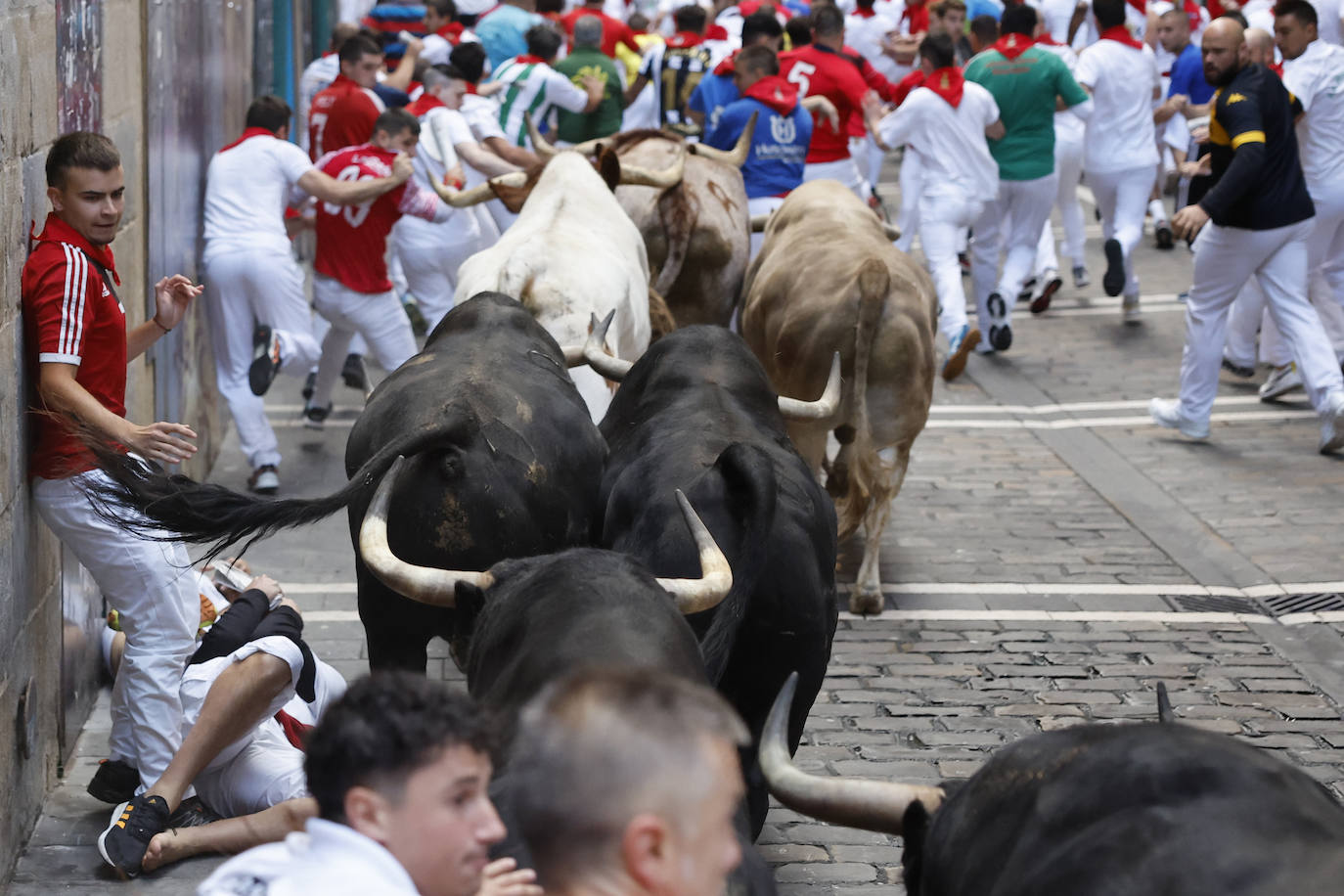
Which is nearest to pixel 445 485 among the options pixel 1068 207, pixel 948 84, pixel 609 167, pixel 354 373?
pixel 609 167

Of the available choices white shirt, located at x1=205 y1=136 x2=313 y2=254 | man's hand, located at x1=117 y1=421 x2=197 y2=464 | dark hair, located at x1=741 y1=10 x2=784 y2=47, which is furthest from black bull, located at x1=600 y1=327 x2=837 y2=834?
dark hair, located at x1=741 y1=10 x2=784 y2=47

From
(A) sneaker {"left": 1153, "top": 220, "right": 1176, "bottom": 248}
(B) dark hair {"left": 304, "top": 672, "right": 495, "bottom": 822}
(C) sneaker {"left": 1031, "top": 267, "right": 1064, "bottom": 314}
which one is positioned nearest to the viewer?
(B) dark hair {"left": 304, "top": 672, "right": 495, "bottom": 822}

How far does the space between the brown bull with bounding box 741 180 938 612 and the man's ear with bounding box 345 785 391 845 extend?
5171 mm

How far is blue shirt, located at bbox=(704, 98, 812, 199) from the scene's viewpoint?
36.9 feet

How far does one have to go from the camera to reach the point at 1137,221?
13703 millimetres

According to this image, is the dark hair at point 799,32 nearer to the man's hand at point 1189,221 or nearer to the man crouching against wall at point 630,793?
the man's hand at point 1189,221

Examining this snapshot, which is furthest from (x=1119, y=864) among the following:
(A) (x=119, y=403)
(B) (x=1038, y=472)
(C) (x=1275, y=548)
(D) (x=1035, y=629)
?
(B) (x=1038, y=472)

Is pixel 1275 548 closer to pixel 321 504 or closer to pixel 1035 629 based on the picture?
pixel 1035 629

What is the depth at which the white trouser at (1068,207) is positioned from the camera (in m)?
14.0

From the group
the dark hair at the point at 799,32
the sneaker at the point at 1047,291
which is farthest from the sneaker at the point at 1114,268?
the dark hair at the point at 799,32

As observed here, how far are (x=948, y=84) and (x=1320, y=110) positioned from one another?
2.75 m

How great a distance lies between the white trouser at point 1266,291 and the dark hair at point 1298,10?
1.47 meters

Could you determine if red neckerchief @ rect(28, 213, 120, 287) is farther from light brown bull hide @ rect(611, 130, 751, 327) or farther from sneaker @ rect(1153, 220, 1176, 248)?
sneaker @ rect(1153, 220, 1176, 248)

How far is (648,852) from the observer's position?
197 centimetres
